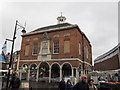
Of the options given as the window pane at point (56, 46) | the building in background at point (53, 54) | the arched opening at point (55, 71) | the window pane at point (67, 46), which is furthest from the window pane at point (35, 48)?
the window pane at point (67, 46)

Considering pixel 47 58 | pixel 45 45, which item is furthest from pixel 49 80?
pixel 45 45

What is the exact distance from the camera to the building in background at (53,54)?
2006 centimetres

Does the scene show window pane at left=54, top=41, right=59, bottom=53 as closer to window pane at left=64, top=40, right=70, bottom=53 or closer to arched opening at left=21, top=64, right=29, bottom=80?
window pane at left=64, top=40, right=70, bottom=53

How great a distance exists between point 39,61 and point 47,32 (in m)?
5.86

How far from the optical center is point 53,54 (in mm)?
21594

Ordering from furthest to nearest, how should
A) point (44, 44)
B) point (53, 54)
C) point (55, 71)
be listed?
point (44, 44) → point (55, 71) → point (53, 54)

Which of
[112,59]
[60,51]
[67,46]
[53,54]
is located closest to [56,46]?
[60,51]

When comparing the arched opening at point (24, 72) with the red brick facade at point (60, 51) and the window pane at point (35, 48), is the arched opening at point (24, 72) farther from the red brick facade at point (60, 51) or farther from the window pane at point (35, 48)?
the window pane at point (35, 48)

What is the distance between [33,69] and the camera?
76.2 feet

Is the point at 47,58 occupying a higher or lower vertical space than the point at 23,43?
lower

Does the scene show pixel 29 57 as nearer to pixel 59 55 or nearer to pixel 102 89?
pixel 59 55

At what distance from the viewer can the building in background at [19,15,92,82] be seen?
20.1m

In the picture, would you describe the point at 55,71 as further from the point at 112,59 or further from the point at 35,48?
the point at 112,59

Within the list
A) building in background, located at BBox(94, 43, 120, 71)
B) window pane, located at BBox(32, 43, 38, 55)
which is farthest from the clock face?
building in background, located at BBox(94, 43, 120, 71)
